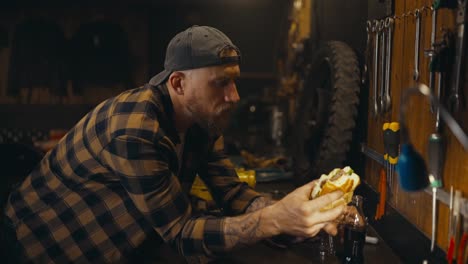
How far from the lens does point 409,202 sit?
1.43 m

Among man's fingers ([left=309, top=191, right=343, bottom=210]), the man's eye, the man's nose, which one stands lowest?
man's fingers ([left=309, top=191, right=343, bottom=210])

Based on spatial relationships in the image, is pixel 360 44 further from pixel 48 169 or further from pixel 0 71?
pixel 0 71

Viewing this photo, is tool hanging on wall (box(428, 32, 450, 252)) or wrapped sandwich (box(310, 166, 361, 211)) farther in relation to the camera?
wrapped sandwich (box(310, 166, 361, 211))

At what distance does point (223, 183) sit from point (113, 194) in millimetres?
507

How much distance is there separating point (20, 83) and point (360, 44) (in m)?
4.15

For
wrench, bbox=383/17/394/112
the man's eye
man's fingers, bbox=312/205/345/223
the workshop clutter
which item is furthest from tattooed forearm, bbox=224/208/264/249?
the workshop clutter

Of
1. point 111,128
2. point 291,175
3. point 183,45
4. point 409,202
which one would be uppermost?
point 183,45

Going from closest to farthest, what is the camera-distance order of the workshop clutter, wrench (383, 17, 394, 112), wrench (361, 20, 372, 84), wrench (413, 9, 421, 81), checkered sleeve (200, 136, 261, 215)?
wrench (413, 9, 421, 81) → wrench (383, 17, 394, 112) → checkered sleeve (200, 136, 261, 215) → wrench (361, 20, 372, 84) → the workshop clutter

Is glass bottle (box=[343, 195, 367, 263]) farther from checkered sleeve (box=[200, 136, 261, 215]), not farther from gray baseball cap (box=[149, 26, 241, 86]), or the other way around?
gray baseball cap (box=[149, 26, 241, 86])

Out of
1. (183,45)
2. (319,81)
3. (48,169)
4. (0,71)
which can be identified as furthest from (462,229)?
(0,71)

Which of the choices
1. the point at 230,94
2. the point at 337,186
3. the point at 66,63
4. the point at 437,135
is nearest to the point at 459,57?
the point at 437,135

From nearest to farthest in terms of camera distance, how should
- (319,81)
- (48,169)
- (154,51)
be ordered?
(48,169) → (319,81) → (154,51)

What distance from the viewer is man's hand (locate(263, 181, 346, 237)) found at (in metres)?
1.23

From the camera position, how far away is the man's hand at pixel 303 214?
1.23 m
